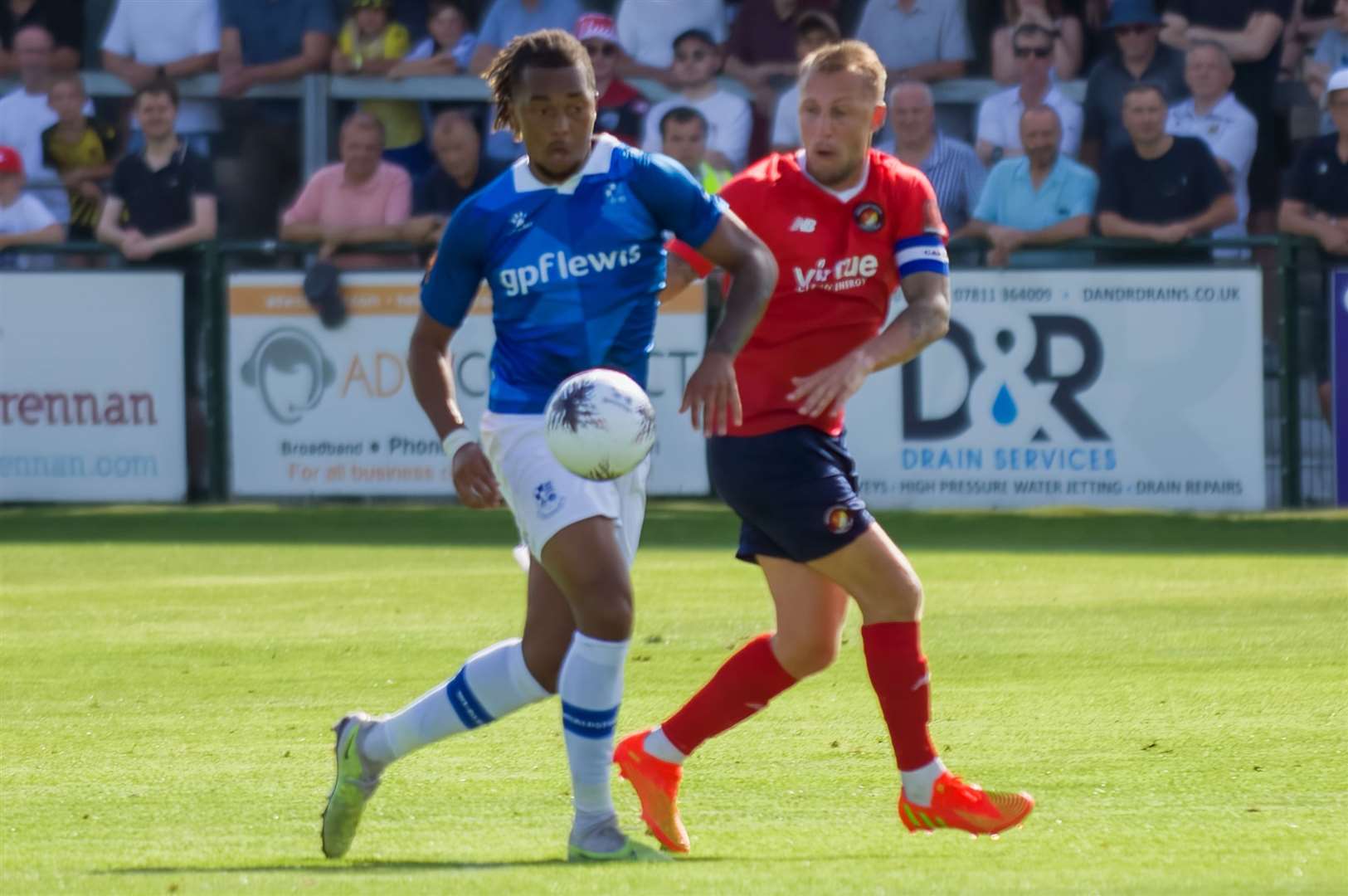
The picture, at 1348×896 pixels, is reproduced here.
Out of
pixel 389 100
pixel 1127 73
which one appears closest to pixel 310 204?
pixel 389 100

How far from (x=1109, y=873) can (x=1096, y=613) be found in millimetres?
6162

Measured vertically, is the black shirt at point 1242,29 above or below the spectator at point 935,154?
above

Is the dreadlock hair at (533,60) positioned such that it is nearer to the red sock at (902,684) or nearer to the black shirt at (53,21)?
the red sock at (902,684)

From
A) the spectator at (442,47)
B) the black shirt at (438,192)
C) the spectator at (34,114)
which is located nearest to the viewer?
the black shirt at (438,192)

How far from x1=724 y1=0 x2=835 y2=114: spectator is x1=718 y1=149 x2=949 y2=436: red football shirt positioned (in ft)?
39.0

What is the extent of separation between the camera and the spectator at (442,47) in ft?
62.1

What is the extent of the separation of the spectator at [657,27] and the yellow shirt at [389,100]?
1832mm

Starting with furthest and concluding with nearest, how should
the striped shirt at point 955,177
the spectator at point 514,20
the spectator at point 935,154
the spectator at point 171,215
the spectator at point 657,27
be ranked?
the spectator at point 514,20 < the spectator at point 657,27 < the spectator at point 171,215 < the striped shirt at point 955,177 < the spectator at point 935,154

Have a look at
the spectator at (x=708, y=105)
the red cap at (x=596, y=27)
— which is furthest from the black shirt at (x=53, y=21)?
the spectator at (x=708, y=105)

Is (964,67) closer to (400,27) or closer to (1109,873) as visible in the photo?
(400,27)

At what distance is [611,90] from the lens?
17.8 metres

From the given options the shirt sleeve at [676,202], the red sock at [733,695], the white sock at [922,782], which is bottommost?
the white sock at [922,782]

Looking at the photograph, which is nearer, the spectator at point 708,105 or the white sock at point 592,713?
the white sock at point 592,713

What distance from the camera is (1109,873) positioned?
5406mm
